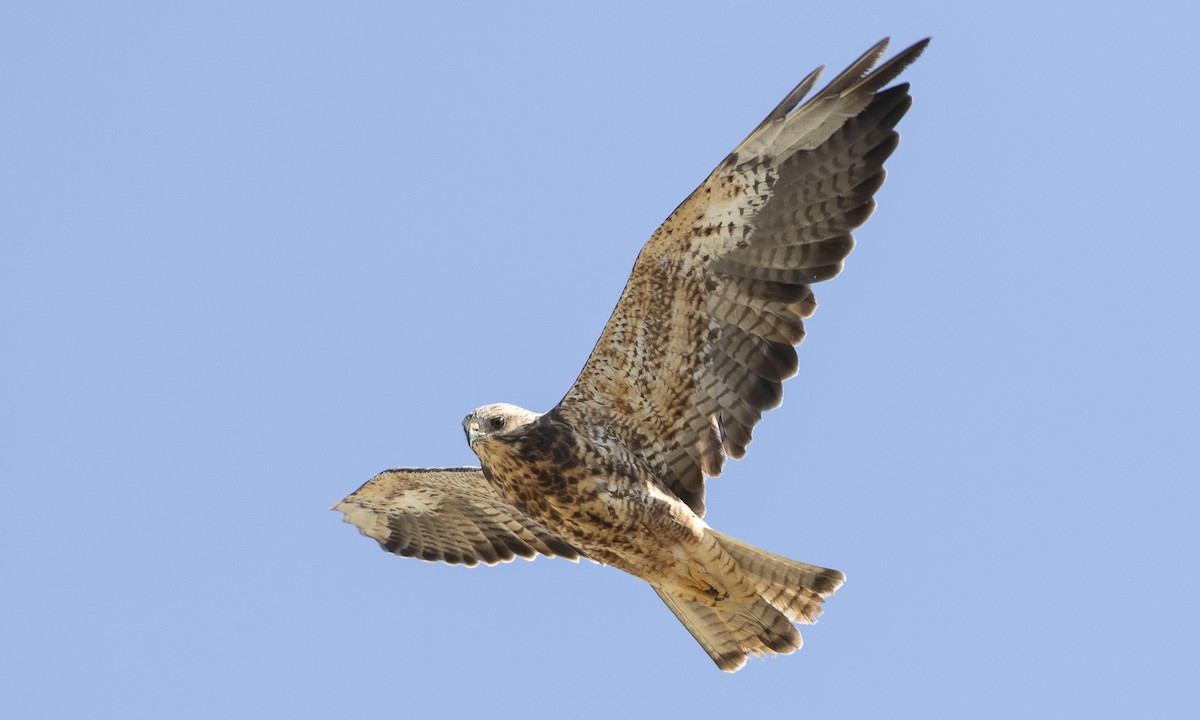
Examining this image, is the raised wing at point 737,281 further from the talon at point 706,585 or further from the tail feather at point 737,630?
the tail feather at point 737,630

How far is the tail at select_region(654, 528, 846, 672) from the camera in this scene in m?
11.8

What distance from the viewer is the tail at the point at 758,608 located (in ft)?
38.6

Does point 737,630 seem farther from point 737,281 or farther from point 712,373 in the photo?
point 737,281

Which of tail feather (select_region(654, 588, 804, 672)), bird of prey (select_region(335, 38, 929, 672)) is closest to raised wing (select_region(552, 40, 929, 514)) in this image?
bird of prey (select_region(335, 38, 929, 672))

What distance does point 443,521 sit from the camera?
13.4 m

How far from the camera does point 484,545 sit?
43.9ft

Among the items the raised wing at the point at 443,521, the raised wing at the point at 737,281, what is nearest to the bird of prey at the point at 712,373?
the raised wing at the point at 737,281

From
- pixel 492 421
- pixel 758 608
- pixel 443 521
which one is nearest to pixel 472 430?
pixel 492 421

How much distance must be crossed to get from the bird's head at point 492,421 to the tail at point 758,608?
1490mm

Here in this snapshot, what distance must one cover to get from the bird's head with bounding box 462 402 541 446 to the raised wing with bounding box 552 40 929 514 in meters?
0.31

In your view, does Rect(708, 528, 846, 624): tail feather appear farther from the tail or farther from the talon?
the talon

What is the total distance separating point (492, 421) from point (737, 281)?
1859mm

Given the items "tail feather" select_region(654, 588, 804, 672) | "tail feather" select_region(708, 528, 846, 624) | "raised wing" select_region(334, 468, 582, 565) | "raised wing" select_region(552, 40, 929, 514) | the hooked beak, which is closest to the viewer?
"raised wing" select_region(552, 40, 929, 514)

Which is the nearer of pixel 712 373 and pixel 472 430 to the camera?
pixel 472 430
